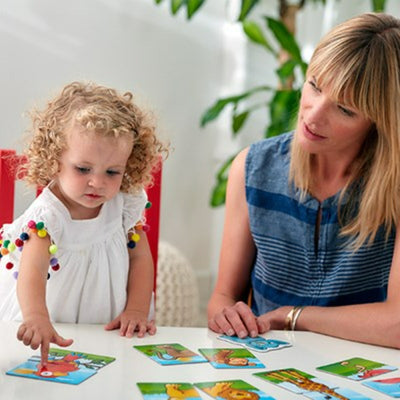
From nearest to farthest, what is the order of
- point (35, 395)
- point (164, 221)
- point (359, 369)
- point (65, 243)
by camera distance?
point (35, 395), point (359, 369), point (65, 243), point (164, 221)

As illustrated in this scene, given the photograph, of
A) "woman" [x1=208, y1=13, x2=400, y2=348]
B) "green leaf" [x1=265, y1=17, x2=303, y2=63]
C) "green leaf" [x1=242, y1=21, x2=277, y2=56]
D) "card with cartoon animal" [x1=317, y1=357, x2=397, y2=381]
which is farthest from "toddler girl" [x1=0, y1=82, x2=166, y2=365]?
"green leaf" [x1=242, y1=21, x2=277, y2=56]

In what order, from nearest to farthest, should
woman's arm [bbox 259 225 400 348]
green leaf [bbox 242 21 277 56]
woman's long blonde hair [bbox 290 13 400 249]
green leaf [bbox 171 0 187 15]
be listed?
woman's arm [bbox 259 225 400 348]
woman's long blonde hair [bbox 290 13 400 249]
green leaf [bbox 171 0 187 15]
green leaf [bbox 242 21 277 56]

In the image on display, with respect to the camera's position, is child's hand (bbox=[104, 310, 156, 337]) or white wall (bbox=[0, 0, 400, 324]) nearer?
child's hand (bbox=[104, 310, 156, 337])

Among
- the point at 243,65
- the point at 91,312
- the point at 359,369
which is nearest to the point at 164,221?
the point at 243,65

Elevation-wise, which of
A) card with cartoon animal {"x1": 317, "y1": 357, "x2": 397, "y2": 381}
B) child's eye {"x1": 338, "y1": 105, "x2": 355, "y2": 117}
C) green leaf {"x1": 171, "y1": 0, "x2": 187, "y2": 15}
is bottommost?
card with cartoon animal {"x1": 317, "y1": 357, "x2": 397, "y2": 381}

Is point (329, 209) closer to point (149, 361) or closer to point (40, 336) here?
point (149, 361)

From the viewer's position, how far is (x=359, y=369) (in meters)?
1.26

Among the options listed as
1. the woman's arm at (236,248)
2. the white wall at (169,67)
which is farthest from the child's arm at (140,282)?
the white wall at (169,67)

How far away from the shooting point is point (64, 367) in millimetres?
1152

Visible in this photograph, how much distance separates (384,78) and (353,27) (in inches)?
5.3

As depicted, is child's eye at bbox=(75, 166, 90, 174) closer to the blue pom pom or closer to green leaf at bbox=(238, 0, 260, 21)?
the blue pom pom

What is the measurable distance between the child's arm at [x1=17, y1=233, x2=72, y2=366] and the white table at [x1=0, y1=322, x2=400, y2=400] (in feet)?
0.15

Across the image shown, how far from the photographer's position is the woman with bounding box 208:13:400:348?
1565mm

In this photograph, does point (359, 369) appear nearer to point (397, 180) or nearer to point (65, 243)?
point (397, 180)
